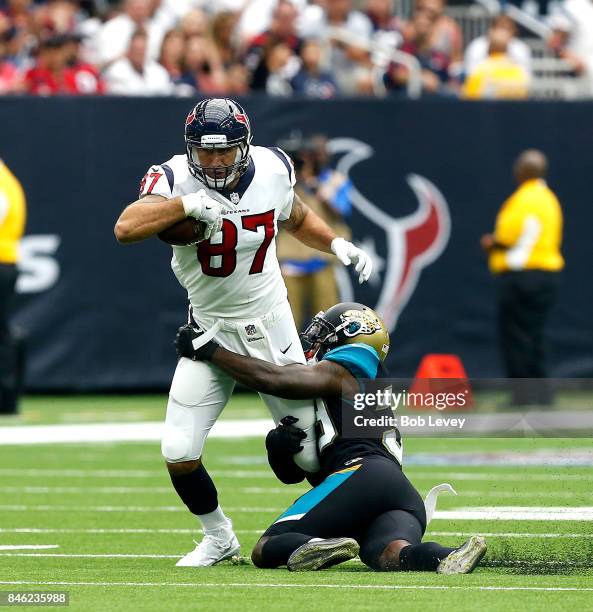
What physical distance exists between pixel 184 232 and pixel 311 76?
9830mm

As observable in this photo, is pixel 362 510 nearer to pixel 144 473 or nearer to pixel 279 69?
pixel 144 473

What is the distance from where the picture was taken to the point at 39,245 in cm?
1472

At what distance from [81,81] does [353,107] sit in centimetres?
258

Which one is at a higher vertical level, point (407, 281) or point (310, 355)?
point (310, 355)

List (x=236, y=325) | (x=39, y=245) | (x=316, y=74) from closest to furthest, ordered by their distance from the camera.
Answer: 1. (x=236, y=325)
2. (x=39, y=245)
3. (x=316, y=74)

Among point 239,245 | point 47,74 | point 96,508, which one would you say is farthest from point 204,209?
point 47,74

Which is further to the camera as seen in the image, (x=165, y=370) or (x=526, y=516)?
(x=165, y=370)

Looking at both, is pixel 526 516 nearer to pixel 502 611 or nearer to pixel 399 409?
pixel 399 409

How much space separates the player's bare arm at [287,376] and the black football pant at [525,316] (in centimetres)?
767

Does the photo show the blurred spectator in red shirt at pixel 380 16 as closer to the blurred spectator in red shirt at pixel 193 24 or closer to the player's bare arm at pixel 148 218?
the blurred spectator in red shirt at pixel 193 24

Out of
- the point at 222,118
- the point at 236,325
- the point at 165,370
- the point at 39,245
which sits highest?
the point at 222,118

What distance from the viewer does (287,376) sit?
21.2 ft

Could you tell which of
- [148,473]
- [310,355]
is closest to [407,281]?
[148,473]

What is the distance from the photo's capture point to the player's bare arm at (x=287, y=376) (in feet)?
21.1
